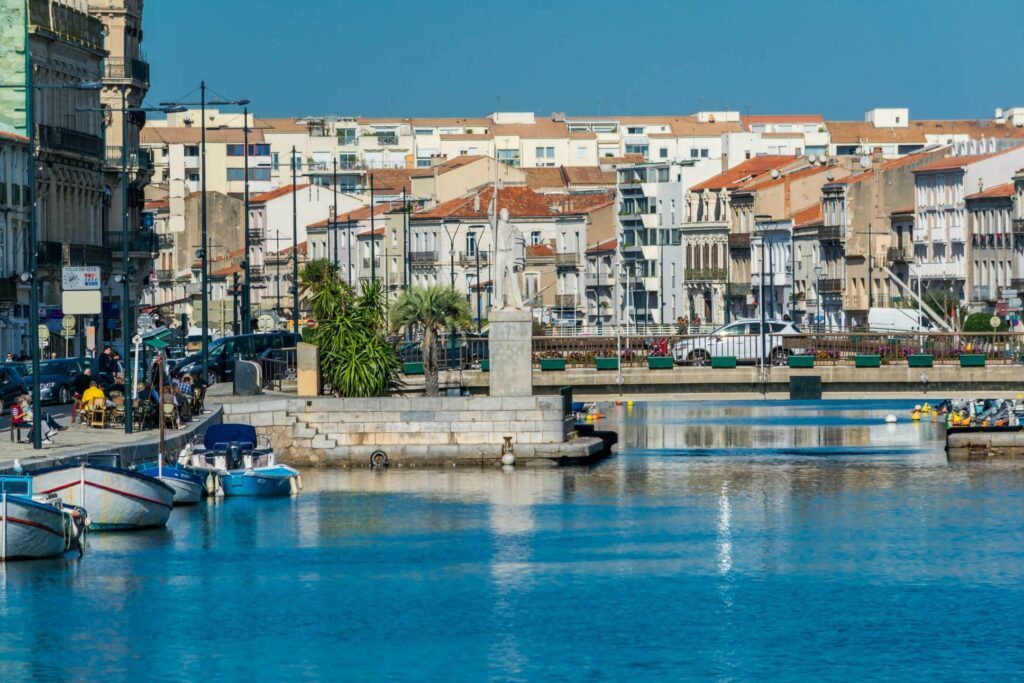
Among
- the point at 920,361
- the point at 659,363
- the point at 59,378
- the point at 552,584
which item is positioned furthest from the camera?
the point at 59,378

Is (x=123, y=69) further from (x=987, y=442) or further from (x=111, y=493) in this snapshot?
(x=111, y=493)

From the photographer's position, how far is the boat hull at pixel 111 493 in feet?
173

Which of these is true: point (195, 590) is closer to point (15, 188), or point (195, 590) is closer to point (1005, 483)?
point (1005, 483)

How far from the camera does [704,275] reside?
181250mm

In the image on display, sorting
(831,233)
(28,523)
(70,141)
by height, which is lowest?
(28,523)

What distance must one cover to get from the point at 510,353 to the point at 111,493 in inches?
792

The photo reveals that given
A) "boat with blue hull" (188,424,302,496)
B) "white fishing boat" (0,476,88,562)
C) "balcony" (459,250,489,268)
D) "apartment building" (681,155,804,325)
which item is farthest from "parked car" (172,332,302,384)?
"apartment building" (681,155,804,325)

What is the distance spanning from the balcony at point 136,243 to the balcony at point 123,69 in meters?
7.01

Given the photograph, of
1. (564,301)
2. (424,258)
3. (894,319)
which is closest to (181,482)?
(894,319)

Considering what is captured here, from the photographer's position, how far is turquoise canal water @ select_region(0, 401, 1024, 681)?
43375mm

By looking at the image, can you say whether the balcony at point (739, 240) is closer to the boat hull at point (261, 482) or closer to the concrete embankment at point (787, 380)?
the concrete embankment at point (787, 380)

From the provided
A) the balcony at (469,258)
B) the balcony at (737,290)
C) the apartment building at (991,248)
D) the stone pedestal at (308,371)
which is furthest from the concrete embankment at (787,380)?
the balcony at (737,290)

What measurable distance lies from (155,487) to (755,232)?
122 meters

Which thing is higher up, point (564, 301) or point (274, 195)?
point (274, 195)
